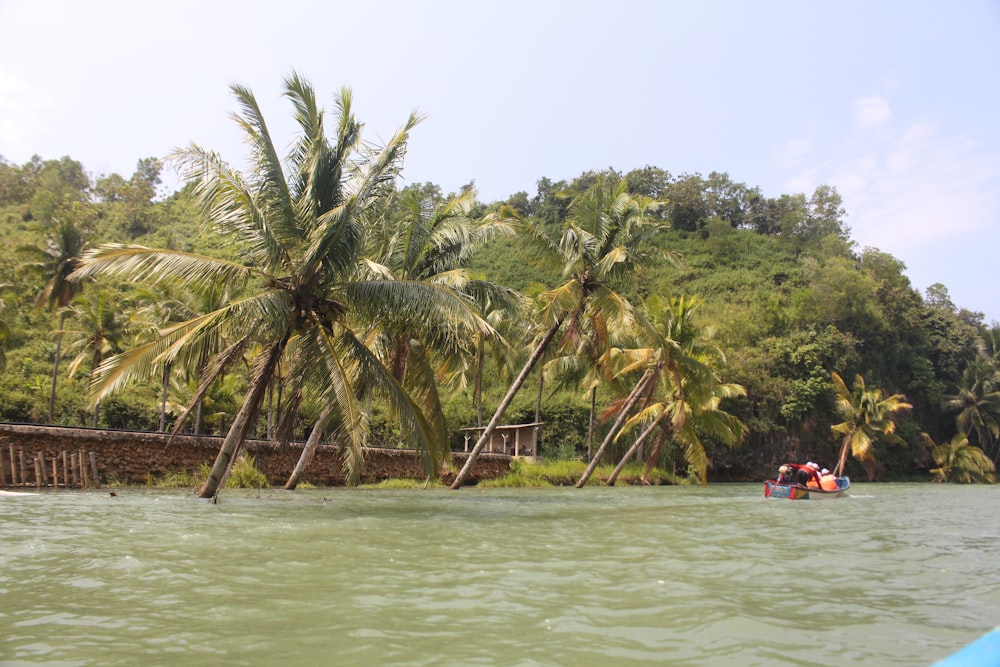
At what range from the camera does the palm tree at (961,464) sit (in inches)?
1620

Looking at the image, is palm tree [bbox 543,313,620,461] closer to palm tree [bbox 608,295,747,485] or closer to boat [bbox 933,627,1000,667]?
palm tree [bbox 608,295,747,485]

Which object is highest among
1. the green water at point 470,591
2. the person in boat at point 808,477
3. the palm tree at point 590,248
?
the palm tree at point 590,248

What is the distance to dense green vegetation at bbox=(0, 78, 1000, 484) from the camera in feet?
42.4

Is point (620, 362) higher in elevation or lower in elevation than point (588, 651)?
higher

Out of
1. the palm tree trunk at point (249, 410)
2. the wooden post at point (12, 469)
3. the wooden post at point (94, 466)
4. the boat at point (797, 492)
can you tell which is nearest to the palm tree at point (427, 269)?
the palm tree trunk at point (249, 410)

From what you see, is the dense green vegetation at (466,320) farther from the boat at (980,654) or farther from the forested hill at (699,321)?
the boat at (980,654)

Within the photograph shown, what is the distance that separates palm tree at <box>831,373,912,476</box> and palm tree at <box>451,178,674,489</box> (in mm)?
23137

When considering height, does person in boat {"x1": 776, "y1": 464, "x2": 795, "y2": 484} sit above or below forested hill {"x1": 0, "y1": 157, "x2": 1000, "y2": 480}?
below

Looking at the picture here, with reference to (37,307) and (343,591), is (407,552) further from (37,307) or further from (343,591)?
(37,307)

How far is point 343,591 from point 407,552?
2.35m

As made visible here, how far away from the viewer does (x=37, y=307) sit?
97.2ft

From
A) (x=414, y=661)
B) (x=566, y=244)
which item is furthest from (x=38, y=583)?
(x=566, y=244)

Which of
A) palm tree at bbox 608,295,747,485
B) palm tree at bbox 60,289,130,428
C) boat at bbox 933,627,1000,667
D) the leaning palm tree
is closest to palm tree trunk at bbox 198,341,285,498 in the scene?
the leaning palm tree

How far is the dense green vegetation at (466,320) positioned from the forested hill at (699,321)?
0.57 feet
